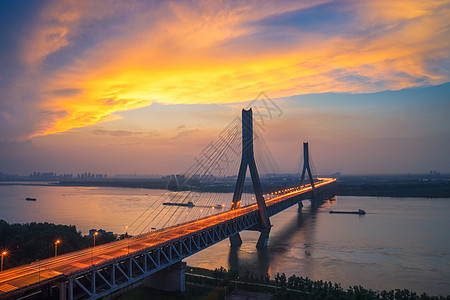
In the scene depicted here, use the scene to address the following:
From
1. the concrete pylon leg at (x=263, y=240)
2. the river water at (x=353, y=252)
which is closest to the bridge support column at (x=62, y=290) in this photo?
the river water at (x=353, y=252)

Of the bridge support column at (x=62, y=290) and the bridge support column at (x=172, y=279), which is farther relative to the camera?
the bridge support column at (x=172, y=279)

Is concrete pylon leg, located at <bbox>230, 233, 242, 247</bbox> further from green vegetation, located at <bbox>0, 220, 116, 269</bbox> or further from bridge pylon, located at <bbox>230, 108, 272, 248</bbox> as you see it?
green vegetation, located at <bbox>0, 220, 116, 269</bbox>

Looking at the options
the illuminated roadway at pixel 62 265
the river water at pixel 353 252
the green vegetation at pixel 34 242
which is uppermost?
the illuminated roadway at pixel 62 265

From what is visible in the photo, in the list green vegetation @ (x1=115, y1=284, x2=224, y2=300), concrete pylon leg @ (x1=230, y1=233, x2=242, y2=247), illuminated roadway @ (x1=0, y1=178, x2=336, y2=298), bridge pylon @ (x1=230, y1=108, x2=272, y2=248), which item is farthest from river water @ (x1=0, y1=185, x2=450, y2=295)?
illuminated roadway @ (x1=0, y1=178, x2=336, y2=298)

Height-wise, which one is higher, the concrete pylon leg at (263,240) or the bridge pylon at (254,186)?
the bridge pylon at (254,186)

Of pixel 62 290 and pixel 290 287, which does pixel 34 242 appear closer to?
pixel 62 290

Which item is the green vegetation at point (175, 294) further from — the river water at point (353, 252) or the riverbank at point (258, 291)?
the river water at point (353, 252)

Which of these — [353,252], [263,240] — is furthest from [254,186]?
[353,252]
